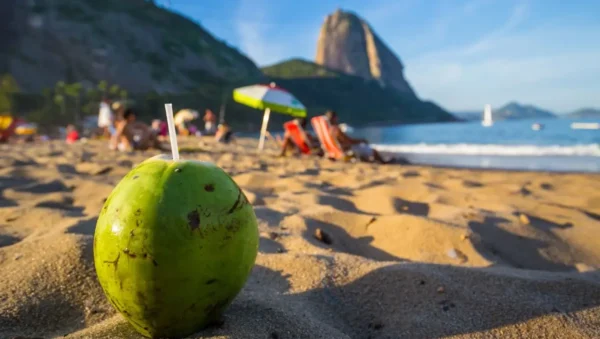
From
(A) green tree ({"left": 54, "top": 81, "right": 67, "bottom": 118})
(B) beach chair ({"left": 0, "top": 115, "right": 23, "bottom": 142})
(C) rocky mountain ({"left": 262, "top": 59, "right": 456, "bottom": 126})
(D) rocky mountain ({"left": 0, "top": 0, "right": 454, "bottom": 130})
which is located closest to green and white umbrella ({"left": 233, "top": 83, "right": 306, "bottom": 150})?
(B) beach chair ({"left": 0, "top": 115, "right": 23, "bottom": 142})

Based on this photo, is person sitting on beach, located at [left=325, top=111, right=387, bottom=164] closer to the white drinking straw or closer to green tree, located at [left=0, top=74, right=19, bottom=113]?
the white drinking straw

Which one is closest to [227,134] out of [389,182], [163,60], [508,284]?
[389,182]

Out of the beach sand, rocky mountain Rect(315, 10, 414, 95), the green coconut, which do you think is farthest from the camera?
rocky mountain Rect(315, 10, 414, 95)

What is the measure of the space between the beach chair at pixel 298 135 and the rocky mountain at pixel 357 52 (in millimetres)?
143074

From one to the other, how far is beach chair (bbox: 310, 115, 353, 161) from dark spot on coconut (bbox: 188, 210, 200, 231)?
302 inches

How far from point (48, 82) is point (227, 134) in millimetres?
54632

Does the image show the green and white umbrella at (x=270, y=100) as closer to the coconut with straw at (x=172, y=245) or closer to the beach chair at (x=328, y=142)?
the beach chair at (x=328, y=142)

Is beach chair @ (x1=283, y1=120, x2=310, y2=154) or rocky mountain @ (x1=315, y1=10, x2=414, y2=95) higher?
rocky mountain @ (x1=315, y1=10, x2=414, y2=95)

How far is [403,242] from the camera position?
2738mm

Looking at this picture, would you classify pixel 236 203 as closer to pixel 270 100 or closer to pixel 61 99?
pixel 270 100

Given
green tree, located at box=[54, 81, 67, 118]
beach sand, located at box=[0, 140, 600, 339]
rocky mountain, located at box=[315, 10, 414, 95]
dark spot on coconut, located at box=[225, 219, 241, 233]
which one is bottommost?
beach sand, located at box=[0, 140, 600, 339]

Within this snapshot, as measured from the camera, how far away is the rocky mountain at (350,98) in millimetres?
90562

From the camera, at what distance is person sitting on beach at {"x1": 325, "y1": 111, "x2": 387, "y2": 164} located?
29.5 feet

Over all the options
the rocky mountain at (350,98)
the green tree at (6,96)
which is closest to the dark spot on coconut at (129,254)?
the green tree at (6,96)
